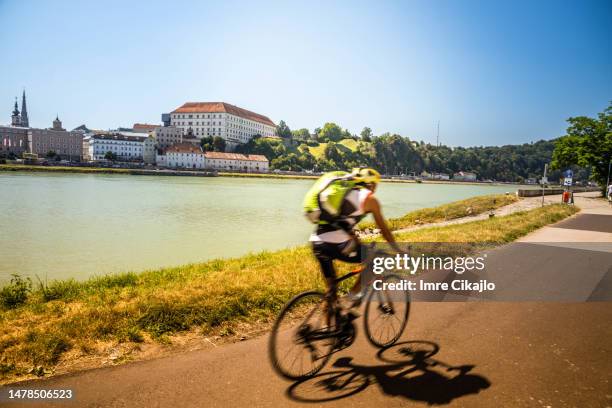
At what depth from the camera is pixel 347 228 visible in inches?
139

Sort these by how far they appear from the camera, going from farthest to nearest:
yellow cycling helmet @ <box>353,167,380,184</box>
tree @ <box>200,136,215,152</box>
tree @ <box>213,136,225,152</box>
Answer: tree @ <box>213,136,225,152</box> → tree @ <box>200,136,215,152</box> → yellow cycling helmet @ <box>353,167,380,184</box>

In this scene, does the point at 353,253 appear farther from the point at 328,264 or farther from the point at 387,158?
the point at 387,158

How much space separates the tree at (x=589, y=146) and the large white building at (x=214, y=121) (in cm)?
12297

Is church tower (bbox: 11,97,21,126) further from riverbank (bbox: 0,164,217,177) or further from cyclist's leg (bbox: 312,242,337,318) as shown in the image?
cyclist's leg (bbox: 312,242,337,318)

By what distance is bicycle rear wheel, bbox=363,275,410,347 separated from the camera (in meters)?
4.05

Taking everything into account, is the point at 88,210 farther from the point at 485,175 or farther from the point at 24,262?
the point at 485,175

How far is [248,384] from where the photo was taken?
3459 millimetres

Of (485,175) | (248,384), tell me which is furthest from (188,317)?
(485,175)

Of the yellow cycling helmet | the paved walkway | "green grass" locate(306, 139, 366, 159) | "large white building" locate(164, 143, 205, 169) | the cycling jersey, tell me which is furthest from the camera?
"green grass" locate(306, 139, 366, 159)

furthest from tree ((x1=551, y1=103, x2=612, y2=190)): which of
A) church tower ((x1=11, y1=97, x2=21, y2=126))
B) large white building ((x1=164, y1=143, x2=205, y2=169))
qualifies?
church tower ((x1=11, y1=97, x2=21, y2=126))

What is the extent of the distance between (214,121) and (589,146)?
444 feet

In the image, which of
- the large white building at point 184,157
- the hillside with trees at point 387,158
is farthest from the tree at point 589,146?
the large white building at point 184,157

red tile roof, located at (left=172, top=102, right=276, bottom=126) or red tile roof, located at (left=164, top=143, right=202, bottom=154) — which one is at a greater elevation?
red tile roof, located at (left=172, top=102, right=276, bottom=126)

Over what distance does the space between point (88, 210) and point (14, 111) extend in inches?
7511
